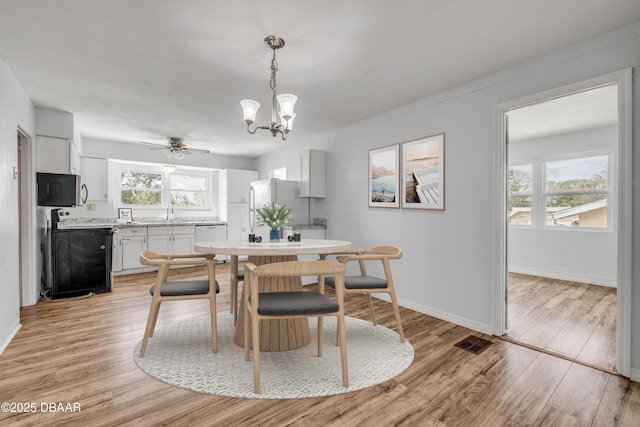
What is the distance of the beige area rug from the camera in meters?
1.97

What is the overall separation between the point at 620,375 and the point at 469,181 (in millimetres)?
Result: 1831

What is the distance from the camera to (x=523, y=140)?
5.76m

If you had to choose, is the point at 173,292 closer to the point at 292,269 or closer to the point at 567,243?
A: the point at 292,269

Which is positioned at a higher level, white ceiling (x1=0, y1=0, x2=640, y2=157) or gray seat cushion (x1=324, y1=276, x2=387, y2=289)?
white ceiling (x1=0, y1=0, x2=640, y2=157)

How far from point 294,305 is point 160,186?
19.2 ft

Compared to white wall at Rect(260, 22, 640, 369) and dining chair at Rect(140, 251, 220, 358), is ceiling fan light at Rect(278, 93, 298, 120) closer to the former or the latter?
dining chair at Rect(140, 251, 220, 358)

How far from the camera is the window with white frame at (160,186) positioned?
6.27 meters

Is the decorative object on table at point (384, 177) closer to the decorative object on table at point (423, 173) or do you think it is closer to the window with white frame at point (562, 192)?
the decorative object on table at point (423, 173)

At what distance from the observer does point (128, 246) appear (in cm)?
571

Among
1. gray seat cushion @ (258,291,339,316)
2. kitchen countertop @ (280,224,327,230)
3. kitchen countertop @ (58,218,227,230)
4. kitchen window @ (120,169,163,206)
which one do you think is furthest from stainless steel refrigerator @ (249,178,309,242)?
gray seat cushion @ (258,291,339,316)

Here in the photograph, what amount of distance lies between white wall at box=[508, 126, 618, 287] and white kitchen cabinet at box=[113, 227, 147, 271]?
697 centimetres

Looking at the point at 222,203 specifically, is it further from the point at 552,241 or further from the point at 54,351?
the point at 552,241

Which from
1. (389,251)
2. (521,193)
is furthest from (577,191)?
(389,251)

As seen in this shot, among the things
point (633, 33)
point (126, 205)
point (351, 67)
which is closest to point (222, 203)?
point (126, 205)
